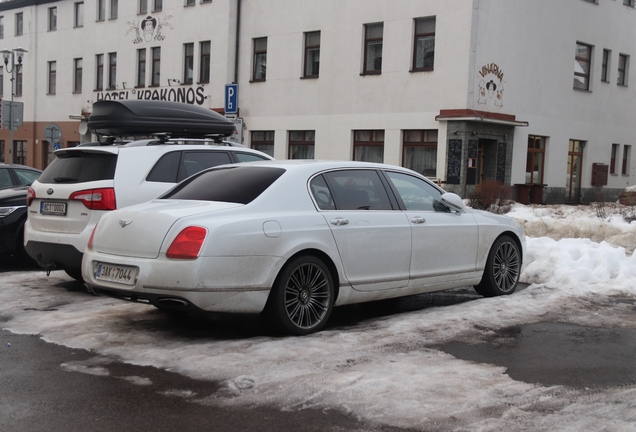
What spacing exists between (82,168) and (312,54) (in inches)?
898

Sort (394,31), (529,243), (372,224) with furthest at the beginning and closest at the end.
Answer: (394,31)
(529,243)
(372,224)

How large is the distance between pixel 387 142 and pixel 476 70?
4.09 m

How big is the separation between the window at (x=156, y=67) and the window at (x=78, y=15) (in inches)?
280

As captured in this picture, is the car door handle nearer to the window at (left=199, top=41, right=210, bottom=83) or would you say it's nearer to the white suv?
the white suv

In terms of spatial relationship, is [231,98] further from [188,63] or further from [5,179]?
[188,63]

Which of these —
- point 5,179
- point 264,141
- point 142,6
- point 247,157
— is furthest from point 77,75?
point 247,157

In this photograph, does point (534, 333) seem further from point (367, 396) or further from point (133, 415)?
point (133, 415)

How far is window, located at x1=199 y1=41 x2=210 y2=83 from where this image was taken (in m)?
34.3

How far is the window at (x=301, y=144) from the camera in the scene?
30750 millimetres

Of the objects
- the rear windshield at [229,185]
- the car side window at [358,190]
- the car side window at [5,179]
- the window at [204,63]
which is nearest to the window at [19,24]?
the window at [204,63]

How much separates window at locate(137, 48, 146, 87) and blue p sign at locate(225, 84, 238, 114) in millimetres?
23221

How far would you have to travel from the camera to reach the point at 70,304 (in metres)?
8.05

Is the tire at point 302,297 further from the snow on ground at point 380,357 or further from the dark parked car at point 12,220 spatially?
the dark parked car at point 12,220

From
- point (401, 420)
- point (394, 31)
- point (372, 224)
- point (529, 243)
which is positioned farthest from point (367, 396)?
point (394, 31)
